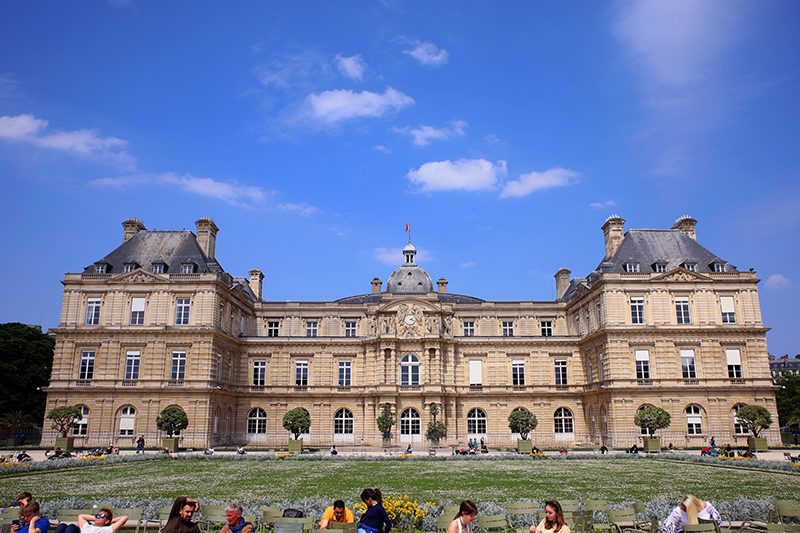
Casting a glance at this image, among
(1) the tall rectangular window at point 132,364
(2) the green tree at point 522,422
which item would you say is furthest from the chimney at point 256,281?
(2) the green tree at point 522,422

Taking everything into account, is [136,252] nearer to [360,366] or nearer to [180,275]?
[180,275]

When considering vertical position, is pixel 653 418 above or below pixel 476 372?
below

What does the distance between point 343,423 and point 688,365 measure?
84.1ft

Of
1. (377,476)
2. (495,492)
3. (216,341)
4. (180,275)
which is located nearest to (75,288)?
(180,275)

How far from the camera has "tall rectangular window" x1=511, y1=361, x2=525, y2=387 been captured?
45969 millimetres

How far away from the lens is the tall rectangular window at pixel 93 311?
4088 centimetres

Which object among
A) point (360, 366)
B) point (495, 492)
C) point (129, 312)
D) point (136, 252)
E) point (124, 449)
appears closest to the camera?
point (495, 492)

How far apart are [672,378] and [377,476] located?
25596 mm

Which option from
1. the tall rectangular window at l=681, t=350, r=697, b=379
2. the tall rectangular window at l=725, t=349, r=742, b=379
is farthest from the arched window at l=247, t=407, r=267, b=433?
the tall rectangular window at l=725, t=349, r=742, b=379

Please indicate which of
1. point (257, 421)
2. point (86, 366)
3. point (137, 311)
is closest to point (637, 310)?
point (257, 421)

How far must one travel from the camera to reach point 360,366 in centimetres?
4650

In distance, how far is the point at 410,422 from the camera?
4400cm

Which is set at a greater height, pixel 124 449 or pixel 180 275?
pixel 180 275

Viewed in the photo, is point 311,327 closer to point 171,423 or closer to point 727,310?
point 171,423
